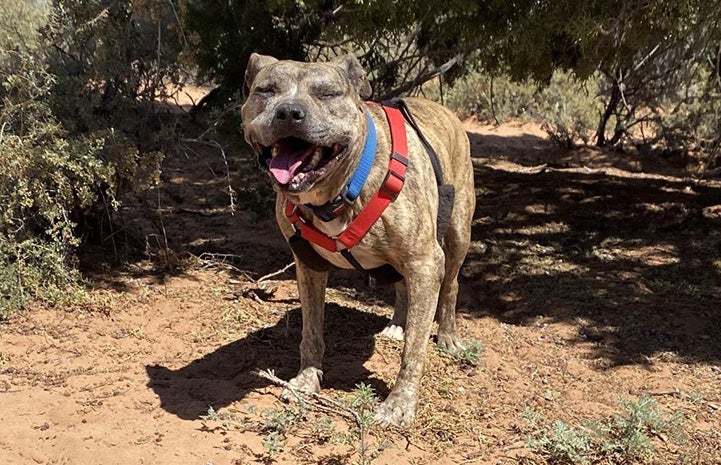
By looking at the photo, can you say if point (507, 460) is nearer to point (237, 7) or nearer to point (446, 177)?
point (446, 177)

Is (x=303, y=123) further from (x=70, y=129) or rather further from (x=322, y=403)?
(x=70, y=129)

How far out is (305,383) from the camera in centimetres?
446

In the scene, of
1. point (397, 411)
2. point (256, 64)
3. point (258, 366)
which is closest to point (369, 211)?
point (256, 64)

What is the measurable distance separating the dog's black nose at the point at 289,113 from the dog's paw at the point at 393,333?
2.34 metres

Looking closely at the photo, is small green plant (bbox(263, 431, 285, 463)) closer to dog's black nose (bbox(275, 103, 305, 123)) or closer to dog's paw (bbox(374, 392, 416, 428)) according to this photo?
dog's paw (bbox(374, 392, 416, 428))

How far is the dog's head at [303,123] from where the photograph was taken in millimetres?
3537

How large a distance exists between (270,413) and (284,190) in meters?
1.17

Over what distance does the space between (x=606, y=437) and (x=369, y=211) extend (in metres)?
1.70

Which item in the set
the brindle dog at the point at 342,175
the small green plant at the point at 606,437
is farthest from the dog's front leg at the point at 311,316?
the small green plant at the point at 606,437

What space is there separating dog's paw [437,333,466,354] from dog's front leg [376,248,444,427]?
1.14 m

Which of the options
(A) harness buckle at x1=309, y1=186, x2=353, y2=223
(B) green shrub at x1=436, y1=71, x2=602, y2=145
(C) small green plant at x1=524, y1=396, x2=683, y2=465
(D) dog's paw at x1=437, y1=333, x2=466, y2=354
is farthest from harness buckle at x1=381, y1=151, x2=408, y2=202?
(B) green shrub at x1=436, y1=71, x2=602, y2=145

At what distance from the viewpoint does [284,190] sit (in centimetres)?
352

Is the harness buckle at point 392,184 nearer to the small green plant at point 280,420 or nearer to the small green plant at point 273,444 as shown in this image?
the small green plant at point 280,420

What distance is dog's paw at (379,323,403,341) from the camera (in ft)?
18.0
